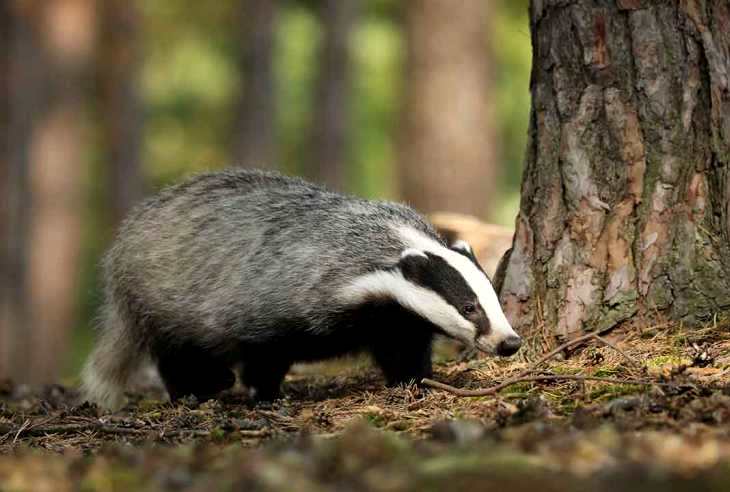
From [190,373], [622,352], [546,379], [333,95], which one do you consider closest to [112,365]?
[190,373]

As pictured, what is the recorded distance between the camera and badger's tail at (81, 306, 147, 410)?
8758mm

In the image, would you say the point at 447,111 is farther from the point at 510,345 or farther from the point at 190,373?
the point at 510,345

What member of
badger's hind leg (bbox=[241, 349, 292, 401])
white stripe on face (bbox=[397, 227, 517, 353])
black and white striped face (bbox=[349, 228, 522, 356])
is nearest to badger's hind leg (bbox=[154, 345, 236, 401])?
badger's hind leg (bbox=[241, 349, 292, 401])

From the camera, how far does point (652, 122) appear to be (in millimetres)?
6965

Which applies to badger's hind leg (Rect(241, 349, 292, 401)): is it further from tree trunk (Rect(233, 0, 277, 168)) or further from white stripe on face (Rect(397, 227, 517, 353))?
tree trunk (Rect(233, 0, 277, 168))

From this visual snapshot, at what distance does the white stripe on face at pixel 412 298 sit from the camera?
23.1ft

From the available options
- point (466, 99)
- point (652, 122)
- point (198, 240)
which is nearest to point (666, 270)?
point (652, 122)

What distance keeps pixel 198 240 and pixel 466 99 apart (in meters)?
7.44

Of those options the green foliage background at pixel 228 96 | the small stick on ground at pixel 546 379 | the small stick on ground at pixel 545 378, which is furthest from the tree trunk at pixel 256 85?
the small stick on ground at pixel 546 379

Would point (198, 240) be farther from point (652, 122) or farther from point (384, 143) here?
point (384, 143)

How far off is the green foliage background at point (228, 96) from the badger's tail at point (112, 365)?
18122 millimetres

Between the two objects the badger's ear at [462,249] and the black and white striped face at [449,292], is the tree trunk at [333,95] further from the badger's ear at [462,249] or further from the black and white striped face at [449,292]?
the black and white striped face at [449,292]

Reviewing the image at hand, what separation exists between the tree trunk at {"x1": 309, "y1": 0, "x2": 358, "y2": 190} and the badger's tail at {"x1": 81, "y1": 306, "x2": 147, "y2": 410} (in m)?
15.3

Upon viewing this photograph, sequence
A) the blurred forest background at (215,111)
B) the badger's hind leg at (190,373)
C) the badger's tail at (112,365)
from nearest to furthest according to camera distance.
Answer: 1. the badger's hind leg at (190,373)
2. the badger's tail at (112,365)
3. the blurred forest background at (215,111)
